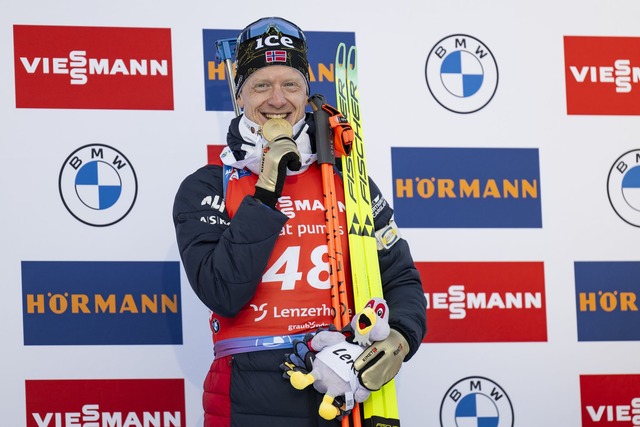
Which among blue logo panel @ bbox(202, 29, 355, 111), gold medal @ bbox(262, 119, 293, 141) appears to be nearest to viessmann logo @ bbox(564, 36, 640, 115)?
blue logo panel @ bbox(202, 29, 355, 111)

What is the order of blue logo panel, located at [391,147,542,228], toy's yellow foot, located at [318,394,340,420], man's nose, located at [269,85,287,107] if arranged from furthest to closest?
blue logo panel, located at [391,147,542,228] < man's nose, located at [269,85,287,107] < toy's yellow foot, located at [318,394,340,420]

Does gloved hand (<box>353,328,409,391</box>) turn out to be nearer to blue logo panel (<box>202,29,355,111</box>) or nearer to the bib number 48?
the bib number 48

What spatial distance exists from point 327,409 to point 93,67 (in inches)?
58.1

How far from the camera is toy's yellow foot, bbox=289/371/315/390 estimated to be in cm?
212

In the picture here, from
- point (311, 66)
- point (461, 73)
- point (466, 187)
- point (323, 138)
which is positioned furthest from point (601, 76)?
point (323, 138)

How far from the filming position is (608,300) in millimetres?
3299

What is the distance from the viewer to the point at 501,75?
3316 mm

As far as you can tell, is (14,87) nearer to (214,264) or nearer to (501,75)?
(214,264)

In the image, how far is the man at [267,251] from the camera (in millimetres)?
2168

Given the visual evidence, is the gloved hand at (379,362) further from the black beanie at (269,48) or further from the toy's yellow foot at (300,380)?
the black beanie at (269,48)

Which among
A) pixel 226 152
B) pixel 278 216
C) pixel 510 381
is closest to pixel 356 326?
pixel 278 216

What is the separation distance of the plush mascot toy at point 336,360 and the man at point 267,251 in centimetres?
4

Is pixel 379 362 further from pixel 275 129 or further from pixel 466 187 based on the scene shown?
pixel 466 187

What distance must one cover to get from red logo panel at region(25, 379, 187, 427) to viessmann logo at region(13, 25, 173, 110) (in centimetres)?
86
